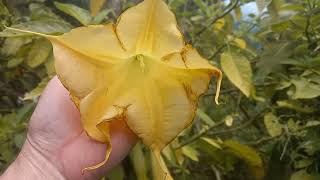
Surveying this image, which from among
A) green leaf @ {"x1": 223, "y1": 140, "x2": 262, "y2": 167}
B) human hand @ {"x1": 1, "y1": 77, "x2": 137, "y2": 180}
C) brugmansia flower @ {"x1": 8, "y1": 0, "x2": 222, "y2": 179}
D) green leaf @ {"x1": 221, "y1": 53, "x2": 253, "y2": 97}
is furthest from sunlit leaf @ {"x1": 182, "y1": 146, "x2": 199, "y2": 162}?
brugmansia flower @ {"x1": 8, "y1": 0, "x2": 222, "y2": 179}

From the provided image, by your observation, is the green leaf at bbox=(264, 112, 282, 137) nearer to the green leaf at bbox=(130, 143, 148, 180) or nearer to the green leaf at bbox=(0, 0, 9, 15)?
the green leaf at bbox=(130, 143, 148, 180)

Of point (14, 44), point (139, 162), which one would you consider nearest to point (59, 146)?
point (139, 162)

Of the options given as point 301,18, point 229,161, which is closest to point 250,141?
point 229,161

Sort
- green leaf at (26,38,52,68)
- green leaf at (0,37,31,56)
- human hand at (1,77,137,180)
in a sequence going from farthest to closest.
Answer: green leaf at (0,37,31,56) → green leaf at (26,38,52,68) → human hand at (1,77,137,180)

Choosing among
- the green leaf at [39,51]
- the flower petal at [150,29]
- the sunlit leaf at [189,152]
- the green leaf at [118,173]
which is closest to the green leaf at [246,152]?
the sunlit leaf at [189,152]

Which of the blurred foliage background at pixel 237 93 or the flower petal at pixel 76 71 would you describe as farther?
the blurred foliage background at pixel 237 93

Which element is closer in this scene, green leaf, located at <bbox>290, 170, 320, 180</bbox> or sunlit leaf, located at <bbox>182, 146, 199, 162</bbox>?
green leaf, located at <bbox>290, 170, 320, 180</bbox>

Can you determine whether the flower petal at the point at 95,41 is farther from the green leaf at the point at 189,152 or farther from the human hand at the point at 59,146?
the green leaf at the point at 189,152
